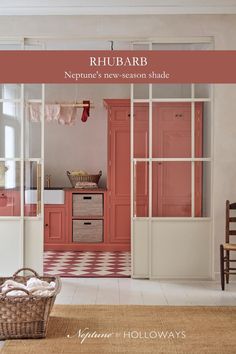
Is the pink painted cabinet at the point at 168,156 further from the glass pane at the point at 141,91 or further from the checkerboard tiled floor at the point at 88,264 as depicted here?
the checkerboard tiled floor at the point at 88,264

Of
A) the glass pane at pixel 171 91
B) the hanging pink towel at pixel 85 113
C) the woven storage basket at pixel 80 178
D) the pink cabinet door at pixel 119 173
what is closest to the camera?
the glass pane at pixel 171 91

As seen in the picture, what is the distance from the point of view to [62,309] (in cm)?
598

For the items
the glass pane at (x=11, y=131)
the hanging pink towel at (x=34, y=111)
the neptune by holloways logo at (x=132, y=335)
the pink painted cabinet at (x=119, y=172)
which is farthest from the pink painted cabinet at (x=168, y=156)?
the neptune by holloways logo at (x=132, y=335)

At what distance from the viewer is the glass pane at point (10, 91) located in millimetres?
7516

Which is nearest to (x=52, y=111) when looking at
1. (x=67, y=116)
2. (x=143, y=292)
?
(x=67, y=116)

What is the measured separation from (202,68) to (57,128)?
6398 millimetres

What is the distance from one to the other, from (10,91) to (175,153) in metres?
1.92

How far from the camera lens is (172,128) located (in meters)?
7.57

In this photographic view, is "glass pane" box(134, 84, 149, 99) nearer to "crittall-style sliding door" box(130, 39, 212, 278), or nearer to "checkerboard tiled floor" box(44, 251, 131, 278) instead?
"crittall-style sliding door" box(130, 39, 212, 278)

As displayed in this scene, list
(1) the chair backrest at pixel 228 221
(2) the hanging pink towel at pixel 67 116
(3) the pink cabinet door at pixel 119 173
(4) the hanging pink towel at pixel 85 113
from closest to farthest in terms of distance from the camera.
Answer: (1) the chair backrest at pixel 228 221 → (2) the hanging pink towel at pixel 67 116 → (4) the hanging pink towel at pixel 85 113 → (3) the pink cabinet door at pixel 119 173

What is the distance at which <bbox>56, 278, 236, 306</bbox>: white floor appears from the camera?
6410mm

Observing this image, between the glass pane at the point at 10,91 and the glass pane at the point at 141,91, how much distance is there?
4.19 feet

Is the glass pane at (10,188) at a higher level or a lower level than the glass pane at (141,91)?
lower

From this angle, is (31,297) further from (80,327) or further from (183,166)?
(183,166)
